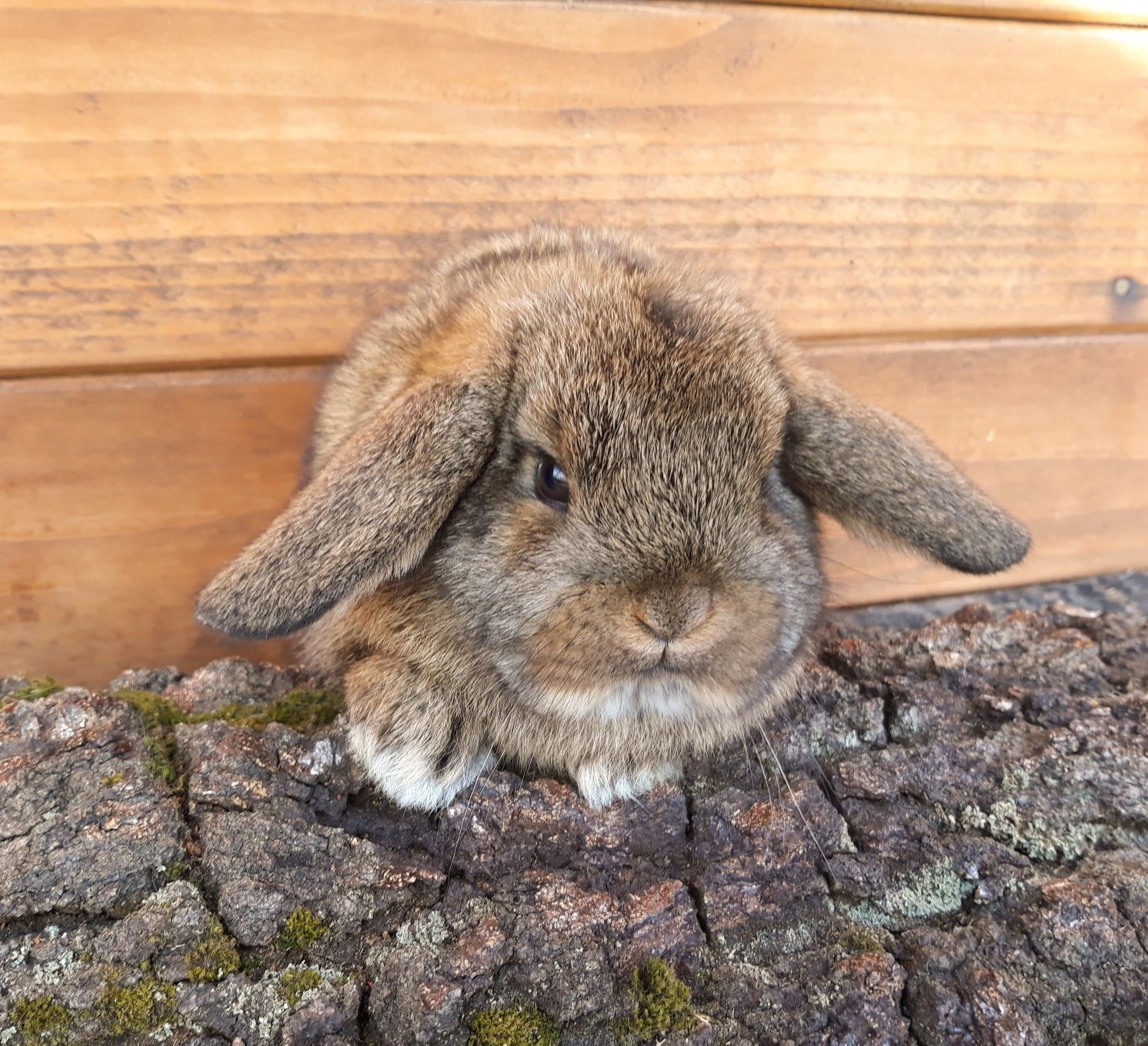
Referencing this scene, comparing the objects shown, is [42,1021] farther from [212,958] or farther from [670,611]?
[670,611]

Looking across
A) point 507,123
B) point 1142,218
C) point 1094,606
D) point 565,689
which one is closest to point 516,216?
point 507,123

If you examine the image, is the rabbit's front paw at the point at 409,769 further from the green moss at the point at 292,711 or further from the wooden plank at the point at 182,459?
the wooden plank at the point at 182,459

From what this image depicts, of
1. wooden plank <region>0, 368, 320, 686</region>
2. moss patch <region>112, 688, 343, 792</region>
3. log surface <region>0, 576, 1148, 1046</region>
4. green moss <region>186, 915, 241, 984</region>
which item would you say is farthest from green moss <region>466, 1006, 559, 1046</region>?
wooden plank <region>0, 368, 320, 686</region>

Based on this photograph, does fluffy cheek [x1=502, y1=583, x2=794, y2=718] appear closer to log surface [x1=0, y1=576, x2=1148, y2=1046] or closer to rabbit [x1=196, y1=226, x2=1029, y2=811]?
rabbit [x1=196, y1=226, x2=1029, y2=811]

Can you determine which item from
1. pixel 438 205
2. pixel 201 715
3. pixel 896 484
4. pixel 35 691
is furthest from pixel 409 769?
pixel 438 205

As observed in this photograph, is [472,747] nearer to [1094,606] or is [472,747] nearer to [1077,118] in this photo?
[1094,606]
